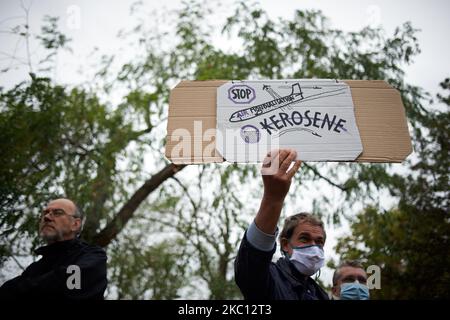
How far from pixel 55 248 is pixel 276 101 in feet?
5.43

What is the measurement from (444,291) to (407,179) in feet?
11.4

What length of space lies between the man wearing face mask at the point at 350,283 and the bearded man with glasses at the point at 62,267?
157cm

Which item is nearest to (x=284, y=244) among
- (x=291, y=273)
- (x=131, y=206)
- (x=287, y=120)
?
(x=291, y=273)

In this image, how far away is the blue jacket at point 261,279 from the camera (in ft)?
4.83

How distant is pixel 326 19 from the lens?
6480 mm

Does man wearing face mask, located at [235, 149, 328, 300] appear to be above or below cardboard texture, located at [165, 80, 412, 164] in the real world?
below

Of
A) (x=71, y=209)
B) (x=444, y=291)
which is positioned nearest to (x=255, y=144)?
(x=71, y=209)

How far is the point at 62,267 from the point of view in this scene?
2.10m

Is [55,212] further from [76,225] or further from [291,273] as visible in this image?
[291,273]

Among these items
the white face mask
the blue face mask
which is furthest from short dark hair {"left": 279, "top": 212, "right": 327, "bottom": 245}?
the blue face mask

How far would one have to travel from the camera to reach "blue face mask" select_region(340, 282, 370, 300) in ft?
8.09

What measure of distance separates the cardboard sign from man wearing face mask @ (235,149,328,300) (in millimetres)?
248

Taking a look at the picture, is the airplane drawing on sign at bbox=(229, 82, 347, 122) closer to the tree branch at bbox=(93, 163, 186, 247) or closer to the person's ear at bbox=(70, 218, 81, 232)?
the person's ear at bbox=(70, 218, 81, 232)
